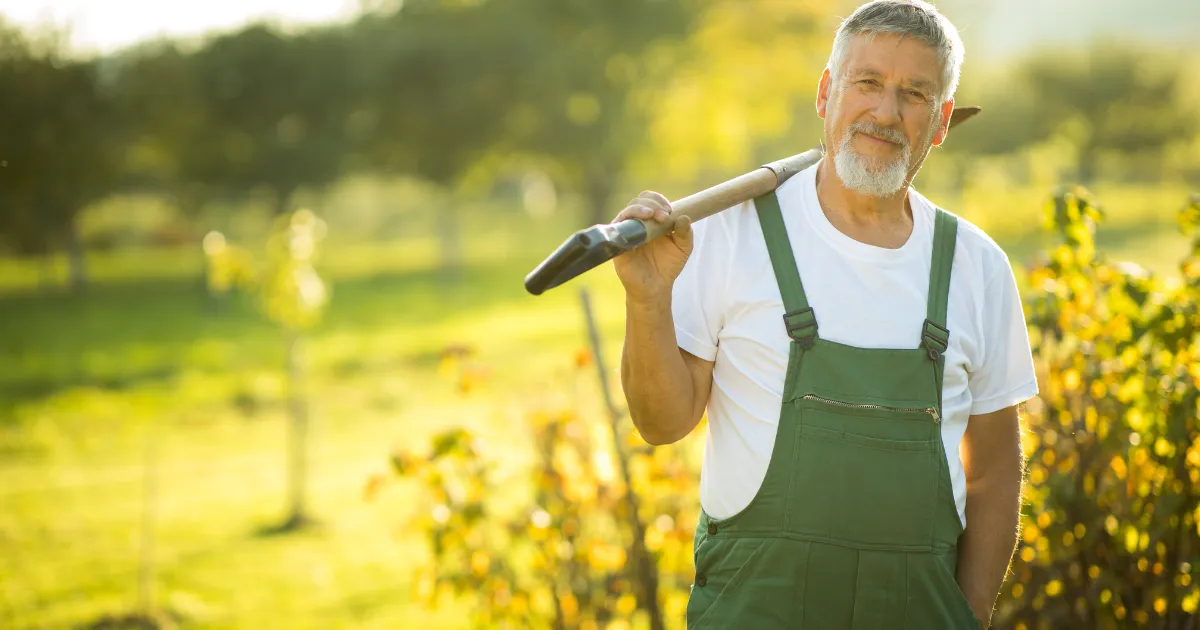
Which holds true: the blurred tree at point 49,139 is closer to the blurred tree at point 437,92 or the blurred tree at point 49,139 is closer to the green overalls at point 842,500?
the blurred tree at point 437,92

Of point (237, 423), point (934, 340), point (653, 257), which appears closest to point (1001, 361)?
point (934, 340)

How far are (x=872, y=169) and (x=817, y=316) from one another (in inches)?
14.7

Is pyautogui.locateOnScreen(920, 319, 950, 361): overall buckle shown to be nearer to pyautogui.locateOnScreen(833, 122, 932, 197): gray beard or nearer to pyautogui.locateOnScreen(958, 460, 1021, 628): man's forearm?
pyautogui.locateOnScreen(833, 122, 932, 197): gray beard

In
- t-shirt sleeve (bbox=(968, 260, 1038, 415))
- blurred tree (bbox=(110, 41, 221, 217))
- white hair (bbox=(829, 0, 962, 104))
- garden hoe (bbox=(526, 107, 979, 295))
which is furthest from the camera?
blurred tree (bbox=(110, 41, 221, 217))

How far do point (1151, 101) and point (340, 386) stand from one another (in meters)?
45.3

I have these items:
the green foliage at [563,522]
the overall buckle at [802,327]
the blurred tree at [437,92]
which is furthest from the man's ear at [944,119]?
the blurred tree at [437,92]

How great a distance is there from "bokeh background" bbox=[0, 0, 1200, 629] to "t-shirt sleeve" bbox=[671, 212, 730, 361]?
121 centimetres

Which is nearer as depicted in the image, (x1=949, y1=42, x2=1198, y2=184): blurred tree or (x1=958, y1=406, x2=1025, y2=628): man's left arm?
(x1=958, y1=406, x2=1025, y2=628): man's left arm

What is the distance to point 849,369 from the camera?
216 cm

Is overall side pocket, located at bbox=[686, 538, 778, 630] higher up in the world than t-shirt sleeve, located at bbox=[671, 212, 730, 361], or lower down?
lower down

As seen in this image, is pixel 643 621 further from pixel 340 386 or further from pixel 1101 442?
pixel 340 386

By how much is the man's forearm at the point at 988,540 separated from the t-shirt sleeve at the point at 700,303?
79 centimetres

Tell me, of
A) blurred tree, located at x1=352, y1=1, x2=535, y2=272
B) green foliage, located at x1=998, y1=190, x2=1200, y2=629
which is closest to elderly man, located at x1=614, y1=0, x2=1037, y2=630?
green foliage, located at x1=998, y1=190, x2=1200, y2=629

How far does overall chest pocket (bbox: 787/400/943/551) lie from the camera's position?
2129mm
